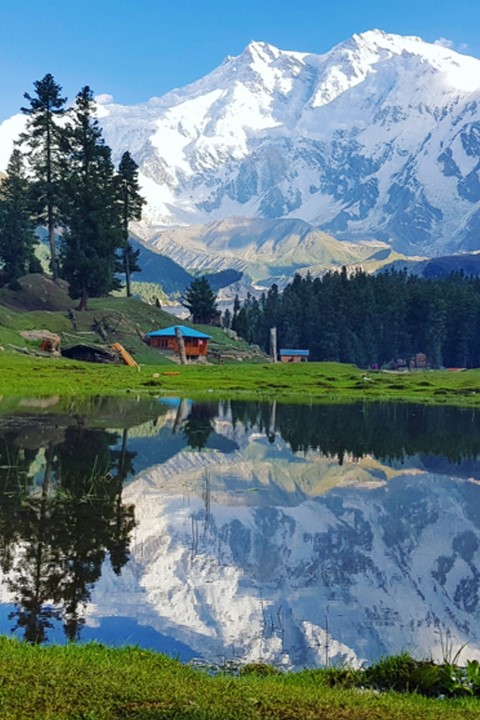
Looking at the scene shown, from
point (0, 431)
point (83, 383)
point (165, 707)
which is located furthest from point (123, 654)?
point (83, 383)

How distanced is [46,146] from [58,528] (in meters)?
92.9

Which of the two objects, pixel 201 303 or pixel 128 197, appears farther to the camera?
pixel 201 303

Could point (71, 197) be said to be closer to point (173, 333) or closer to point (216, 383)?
point (173, 333)

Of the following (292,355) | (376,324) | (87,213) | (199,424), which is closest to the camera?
(199,424)

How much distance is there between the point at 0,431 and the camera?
35.7 meters

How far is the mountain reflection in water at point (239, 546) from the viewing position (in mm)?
13836

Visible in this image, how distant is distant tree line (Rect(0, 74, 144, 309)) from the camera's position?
102 m

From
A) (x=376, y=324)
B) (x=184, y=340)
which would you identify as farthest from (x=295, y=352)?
(x=184, y=340)

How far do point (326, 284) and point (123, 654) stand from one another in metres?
180

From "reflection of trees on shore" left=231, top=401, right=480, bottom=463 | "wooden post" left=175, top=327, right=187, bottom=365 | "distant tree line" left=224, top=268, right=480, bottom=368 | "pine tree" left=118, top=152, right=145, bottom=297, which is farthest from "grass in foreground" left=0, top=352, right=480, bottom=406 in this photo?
"distant tree line" left=224, top=268, right=480, bottom=368

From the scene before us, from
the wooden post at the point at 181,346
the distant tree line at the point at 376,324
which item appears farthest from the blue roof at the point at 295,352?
the wooden post at the point at 181,346

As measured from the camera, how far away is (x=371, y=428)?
46.8m

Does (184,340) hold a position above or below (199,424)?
above

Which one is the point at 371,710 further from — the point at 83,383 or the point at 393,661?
the point at 83,383
